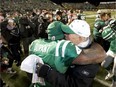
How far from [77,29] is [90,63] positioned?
323mm

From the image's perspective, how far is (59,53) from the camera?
2.70m

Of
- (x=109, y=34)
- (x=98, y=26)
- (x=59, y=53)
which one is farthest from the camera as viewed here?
(x=98, y=26)

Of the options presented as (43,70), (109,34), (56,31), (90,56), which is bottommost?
(109,34)

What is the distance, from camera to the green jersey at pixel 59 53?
267cm

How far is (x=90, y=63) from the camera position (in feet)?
9.02

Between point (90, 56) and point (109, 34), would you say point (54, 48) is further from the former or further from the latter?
point (109, 34)

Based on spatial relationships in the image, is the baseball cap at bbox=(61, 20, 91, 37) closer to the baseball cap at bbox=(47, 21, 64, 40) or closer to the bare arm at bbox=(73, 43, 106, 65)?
the baseball cap at bbox=(47, 21, 64, 40)

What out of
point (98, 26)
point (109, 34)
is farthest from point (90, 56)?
point (98, 26)

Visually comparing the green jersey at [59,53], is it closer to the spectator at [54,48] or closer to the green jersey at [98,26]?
Answer: the spectator at [54,48]

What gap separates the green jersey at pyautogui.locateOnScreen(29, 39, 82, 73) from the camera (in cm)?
267

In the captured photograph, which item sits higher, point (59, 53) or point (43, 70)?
point (59, 53)

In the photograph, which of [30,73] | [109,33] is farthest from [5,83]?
[30,73]

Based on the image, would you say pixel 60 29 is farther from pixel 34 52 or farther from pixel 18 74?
pixel 18 74

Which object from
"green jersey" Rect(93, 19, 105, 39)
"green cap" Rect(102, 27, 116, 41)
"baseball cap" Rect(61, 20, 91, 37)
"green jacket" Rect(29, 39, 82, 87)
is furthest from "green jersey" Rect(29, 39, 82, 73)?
"green jersey" Rect(93, 19, 105, 39)
